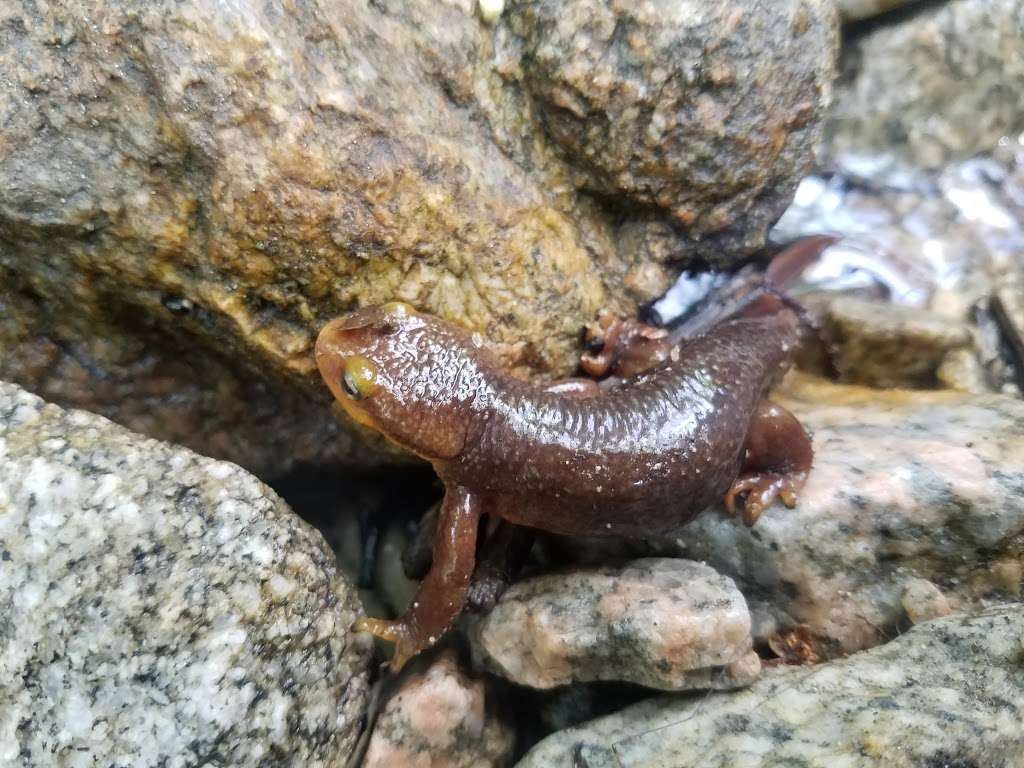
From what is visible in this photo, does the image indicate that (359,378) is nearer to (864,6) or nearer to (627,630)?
(627,630)

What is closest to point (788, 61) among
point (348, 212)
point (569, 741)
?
point (348, 212)

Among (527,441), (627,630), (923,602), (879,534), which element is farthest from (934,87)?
(627,630)

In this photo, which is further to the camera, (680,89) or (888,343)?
(888,343)

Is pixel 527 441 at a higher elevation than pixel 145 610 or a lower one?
higher

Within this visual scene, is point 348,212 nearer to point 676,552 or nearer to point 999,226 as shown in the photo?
point 676,552

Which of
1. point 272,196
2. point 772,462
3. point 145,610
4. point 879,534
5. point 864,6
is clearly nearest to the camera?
point 145,610
